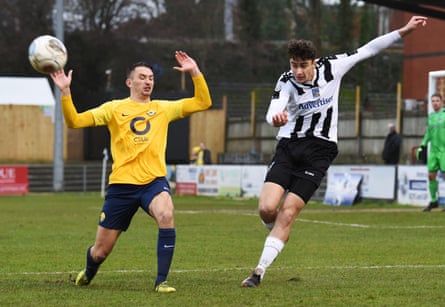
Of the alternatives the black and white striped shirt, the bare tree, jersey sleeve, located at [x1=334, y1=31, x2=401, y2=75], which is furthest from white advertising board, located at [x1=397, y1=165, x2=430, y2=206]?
the bare tree

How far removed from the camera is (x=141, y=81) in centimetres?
977

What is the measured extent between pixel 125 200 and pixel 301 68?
1977mm

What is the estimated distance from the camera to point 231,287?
9.61m

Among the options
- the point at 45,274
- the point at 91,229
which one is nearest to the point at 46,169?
the point at 91,229

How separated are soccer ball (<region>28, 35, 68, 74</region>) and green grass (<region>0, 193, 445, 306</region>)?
197cm

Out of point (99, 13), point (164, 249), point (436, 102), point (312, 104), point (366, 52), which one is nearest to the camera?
point (164, 249)

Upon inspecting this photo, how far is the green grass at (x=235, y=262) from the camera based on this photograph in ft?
29.3

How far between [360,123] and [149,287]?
28380 mm

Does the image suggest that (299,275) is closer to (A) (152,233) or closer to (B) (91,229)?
(A) (152,233)

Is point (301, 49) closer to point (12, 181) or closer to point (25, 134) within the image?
point (12, 181)

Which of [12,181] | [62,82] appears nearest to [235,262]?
[62,82]

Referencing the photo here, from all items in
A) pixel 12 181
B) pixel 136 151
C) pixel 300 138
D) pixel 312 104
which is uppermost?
pixel 312 104

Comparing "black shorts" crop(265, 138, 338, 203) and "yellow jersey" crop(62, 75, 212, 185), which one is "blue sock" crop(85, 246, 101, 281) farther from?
"black shorts" crop(265, 138, 338, 203)

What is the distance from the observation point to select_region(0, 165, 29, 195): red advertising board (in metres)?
35.1
